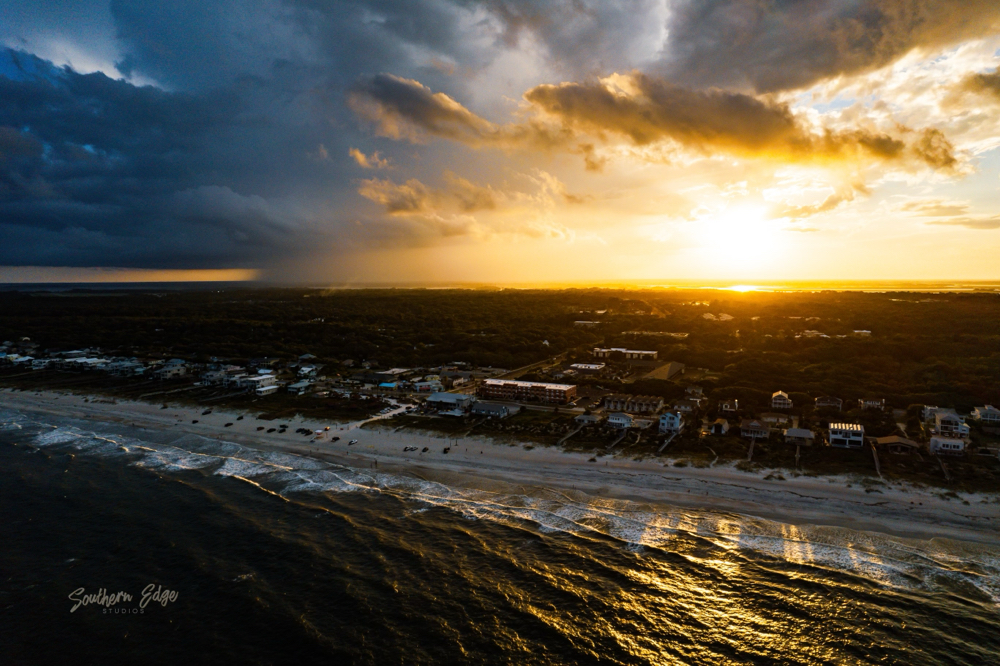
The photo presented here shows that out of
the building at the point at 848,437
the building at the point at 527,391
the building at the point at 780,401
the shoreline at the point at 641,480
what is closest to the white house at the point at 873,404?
the building at the point at 780,401

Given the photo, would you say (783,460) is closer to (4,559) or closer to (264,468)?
(264,468)

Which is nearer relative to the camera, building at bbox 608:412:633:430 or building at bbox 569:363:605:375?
building at bbox 608:412:633:430

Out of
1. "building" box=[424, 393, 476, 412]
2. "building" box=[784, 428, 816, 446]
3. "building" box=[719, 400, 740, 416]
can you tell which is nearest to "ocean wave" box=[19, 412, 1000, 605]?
"building" box=[784, 428, 816, 446]

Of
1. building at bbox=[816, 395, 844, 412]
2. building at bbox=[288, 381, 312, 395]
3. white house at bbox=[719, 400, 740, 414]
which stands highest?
building at bbox=[816, 395, 844, 412]

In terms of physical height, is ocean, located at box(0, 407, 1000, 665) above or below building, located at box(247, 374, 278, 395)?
below

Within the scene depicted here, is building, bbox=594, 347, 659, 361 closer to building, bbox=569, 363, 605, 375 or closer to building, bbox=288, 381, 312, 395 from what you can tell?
building, bbox=569, 363, 605, 375

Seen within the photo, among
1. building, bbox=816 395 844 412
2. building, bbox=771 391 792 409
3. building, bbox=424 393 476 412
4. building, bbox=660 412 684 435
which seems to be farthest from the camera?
building, bbox=424 393 476 412
